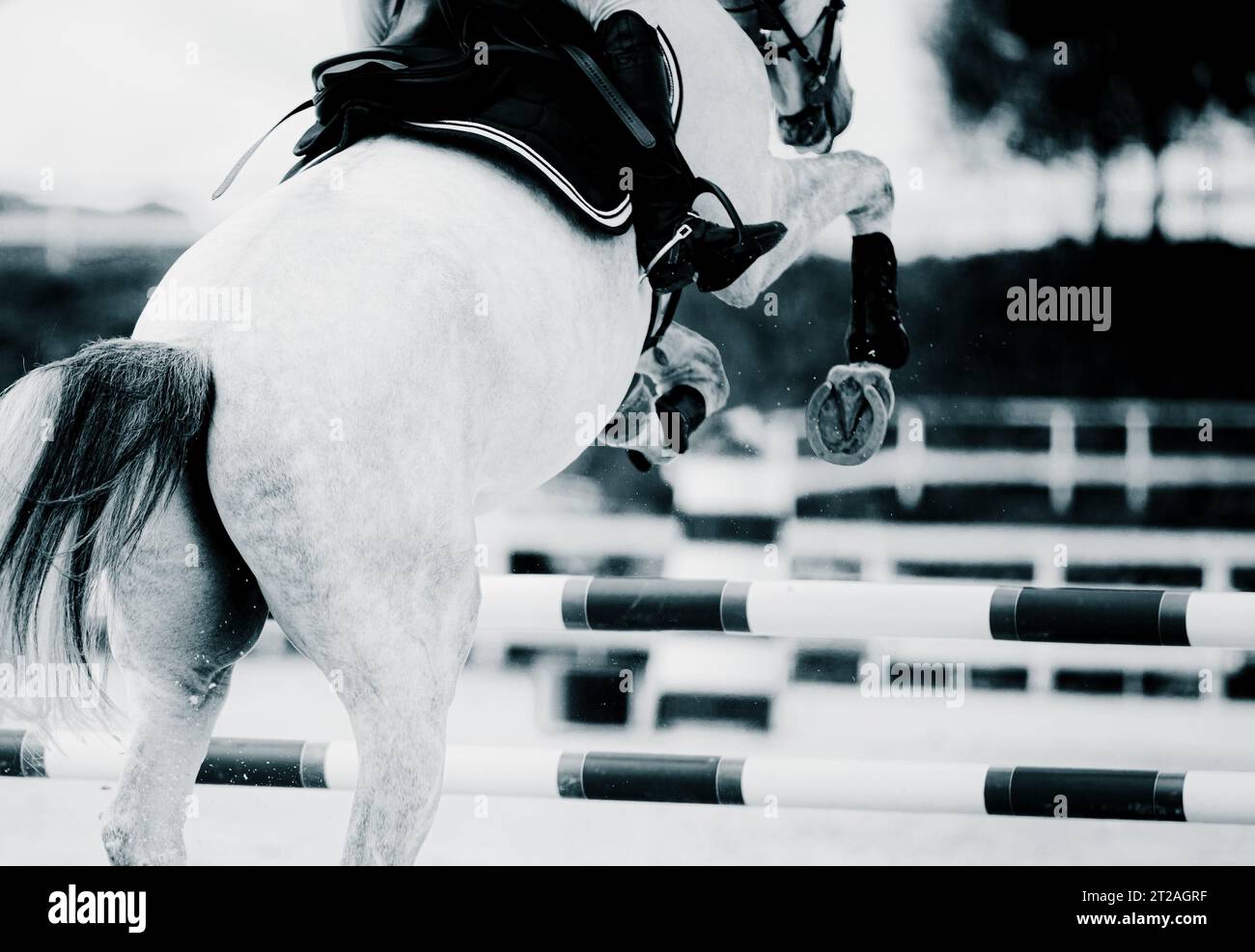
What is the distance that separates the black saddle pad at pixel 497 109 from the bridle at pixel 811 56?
0.91m

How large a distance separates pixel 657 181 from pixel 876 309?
3.21ft

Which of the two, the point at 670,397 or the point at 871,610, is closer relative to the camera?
the point at 871,610

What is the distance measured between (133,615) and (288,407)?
1.18 ft

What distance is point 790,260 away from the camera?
322cm

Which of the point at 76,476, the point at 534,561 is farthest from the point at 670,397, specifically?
the point at 534,561

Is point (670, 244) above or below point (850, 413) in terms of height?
above

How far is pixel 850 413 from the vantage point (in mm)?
3188

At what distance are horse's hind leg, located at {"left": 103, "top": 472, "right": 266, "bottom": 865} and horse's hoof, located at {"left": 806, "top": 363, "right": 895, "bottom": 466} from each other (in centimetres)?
152

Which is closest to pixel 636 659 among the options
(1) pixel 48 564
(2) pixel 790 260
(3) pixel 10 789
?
(3) pixel 10 789

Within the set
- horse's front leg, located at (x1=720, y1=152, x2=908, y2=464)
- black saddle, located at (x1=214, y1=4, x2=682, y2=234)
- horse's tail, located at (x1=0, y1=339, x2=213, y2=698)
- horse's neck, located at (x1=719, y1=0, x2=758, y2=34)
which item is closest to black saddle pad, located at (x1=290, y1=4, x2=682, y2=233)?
black saddle, located at (x1=214, y1=4, x2=682, y2=234)

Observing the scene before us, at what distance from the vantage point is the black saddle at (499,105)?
7.43 ft

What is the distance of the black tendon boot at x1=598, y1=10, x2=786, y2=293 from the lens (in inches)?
97.7

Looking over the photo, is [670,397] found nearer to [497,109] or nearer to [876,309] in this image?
[876,309]

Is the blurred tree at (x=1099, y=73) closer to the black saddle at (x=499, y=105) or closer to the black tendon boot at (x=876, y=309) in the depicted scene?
the black tendon boot at (x=876, y=309)
